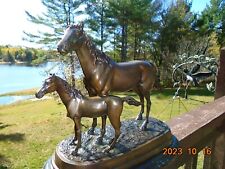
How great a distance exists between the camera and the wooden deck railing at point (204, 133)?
91 cm

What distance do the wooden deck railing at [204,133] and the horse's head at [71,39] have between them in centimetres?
43

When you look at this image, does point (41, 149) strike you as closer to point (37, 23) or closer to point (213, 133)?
point (213, 133)

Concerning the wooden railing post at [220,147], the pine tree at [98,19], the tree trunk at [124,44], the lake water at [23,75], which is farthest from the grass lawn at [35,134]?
the pine tree at [98,19]

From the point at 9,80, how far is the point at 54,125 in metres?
1.77

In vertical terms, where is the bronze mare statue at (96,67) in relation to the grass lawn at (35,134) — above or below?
above

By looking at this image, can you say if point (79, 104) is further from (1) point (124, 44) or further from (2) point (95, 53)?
(1) point (124, 44)

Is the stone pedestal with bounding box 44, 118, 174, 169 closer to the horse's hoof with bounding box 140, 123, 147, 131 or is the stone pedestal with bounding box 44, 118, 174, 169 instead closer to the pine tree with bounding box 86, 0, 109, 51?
the horse's hoof with bounding box 140, 123, 147, 131

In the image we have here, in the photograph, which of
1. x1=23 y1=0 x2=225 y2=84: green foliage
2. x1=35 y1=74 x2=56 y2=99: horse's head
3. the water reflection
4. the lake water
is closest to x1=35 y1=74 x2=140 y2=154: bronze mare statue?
x1=35 y1=74 x2=56 y2=99: horse's head

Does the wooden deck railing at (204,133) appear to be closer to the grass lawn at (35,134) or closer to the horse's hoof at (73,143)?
the horse's hoof at (73,143)

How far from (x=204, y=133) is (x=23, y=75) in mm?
1959

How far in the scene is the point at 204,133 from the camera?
3.41ft

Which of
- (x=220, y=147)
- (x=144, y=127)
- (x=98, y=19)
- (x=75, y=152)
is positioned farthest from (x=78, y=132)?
(x=98, y=19)

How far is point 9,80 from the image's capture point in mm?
3822

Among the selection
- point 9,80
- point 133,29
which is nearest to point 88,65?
point 9,80
